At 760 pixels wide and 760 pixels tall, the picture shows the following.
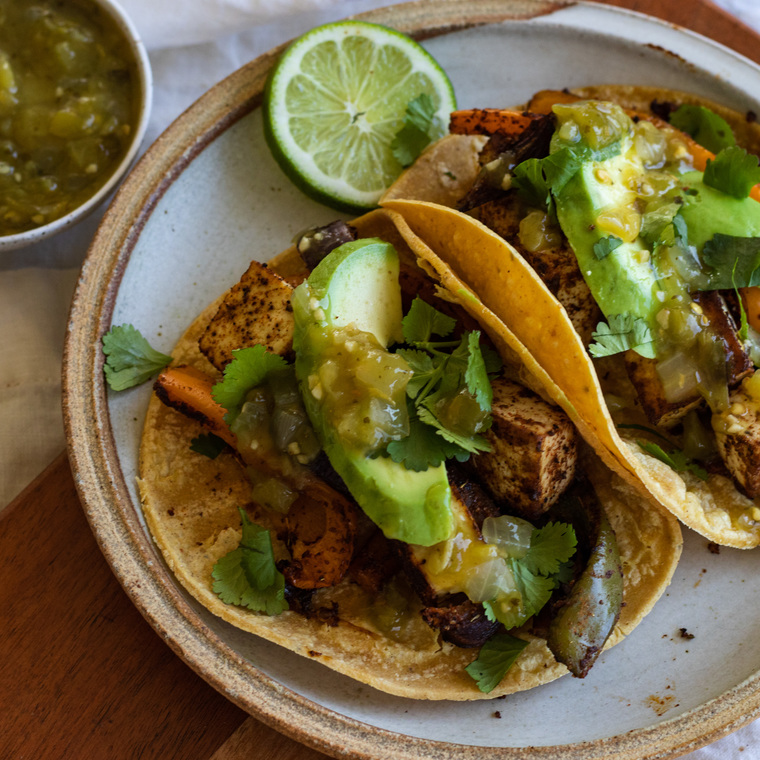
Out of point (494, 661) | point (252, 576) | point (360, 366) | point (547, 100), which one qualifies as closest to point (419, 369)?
point (360, 366)

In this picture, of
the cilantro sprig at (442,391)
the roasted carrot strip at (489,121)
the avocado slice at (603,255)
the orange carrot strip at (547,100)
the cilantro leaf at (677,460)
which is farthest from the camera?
the orange carrot strip at (547,100)

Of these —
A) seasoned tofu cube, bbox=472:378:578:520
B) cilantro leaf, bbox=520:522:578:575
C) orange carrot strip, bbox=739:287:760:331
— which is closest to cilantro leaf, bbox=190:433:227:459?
seasoned tofu cube, bbox=472:378:578:520

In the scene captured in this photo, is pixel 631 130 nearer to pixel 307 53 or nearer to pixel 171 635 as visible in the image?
→ pixel 307 53

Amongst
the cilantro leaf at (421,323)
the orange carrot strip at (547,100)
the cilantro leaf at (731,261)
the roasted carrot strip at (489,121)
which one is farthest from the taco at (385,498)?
the orange carrot strip at (547,100)

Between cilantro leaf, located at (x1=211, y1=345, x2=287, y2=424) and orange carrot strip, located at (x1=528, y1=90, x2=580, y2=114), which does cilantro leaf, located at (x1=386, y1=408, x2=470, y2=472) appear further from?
orange carrot strip, located at (x1=528, y1=90, x2=580, y2=114)

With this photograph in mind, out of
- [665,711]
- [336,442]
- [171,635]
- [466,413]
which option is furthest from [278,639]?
[665,711]

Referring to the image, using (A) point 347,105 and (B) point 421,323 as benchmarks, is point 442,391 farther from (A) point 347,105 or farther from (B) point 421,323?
(A) point 347,105

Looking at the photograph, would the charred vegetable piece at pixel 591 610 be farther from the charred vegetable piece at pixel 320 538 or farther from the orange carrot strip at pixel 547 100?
the orange carrot strip at pixel 547 100
